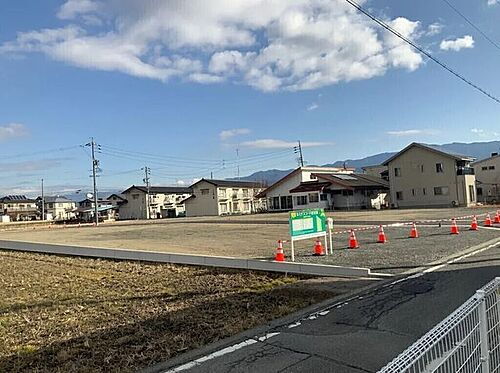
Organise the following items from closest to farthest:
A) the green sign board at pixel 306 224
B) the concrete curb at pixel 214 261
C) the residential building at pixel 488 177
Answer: the concrete curb at pixel 214 261
the green sign board at pixel 306 224
the residential building at pixel 488 177

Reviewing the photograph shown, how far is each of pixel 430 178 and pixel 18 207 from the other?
90.6 m

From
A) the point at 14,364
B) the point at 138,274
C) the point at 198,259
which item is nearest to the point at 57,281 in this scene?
the point at 138,274

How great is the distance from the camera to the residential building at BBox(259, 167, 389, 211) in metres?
47.7

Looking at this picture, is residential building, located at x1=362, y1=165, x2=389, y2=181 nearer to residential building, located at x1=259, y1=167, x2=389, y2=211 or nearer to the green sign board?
residential building, located at x1=259, y1=167, x2=389, y2=211

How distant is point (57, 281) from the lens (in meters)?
10.4

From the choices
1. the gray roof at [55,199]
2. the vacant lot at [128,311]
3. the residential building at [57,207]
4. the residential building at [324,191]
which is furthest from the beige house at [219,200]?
the vacant lot at [128,311]

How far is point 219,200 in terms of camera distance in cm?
6231

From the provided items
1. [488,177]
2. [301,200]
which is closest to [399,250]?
[301,200]

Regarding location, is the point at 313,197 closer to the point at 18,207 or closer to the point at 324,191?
the point at 324,191

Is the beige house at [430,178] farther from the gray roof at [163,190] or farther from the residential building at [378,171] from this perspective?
the gray roof at [163,190]

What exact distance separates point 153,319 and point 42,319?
1893mm

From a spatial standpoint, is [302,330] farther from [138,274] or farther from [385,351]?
[138,274]

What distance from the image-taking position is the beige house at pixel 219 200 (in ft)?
204

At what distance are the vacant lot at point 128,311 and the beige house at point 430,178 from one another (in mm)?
37798
